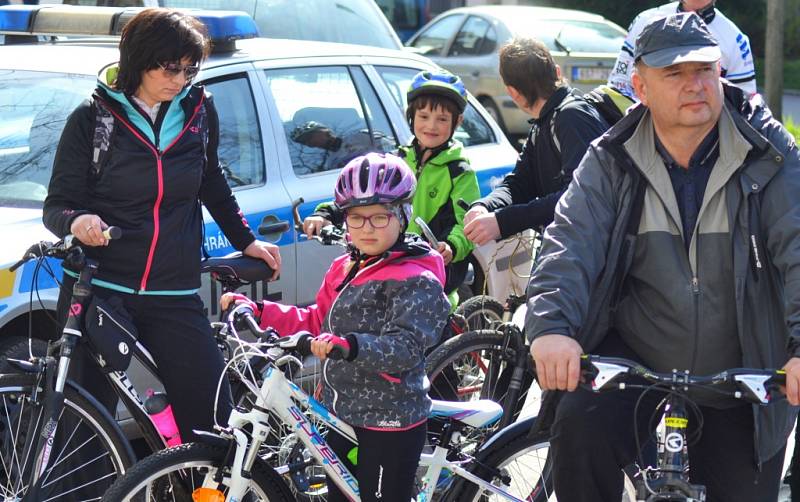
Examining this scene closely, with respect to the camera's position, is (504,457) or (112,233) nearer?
(112,233)

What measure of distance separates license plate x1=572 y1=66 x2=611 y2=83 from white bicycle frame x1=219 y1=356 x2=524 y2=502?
39.1ft

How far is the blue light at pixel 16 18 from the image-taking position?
228 inches

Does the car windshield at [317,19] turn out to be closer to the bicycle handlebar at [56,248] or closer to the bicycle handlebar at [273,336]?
the bicycle handlebar at [56,248]

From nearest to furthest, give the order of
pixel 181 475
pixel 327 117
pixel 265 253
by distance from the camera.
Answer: pixel 181 475 < pixel 265 253 < pixel 327 117

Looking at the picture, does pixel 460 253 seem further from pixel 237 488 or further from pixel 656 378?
pixel 656 378

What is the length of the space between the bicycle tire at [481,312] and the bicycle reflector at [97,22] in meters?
1.57

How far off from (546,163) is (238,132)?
1457 mm

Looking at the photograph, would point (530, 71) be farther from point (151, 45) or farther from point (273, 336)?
point (273, 336)

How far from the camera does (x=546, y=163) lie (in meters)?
4.99

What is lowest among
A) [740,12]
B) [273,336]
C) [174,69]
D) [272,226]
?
[740,12]

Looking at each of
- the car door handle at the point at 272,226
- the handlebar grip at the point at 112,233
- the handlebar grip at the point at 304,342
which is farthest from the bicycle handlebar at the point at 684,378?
the car door handle at the point at 272,226

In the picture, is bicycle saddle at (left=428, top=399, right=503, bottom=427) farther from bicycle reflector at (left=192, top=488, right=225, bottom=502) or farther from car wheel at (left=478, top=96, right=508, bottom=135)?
car wheel at (left=478, top=96, right=508, bottom=135)

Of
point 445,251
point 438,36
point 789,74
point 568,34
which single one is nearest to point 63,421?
point 445,251

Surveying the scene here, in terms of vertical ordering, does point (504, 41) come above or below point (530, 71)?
below
